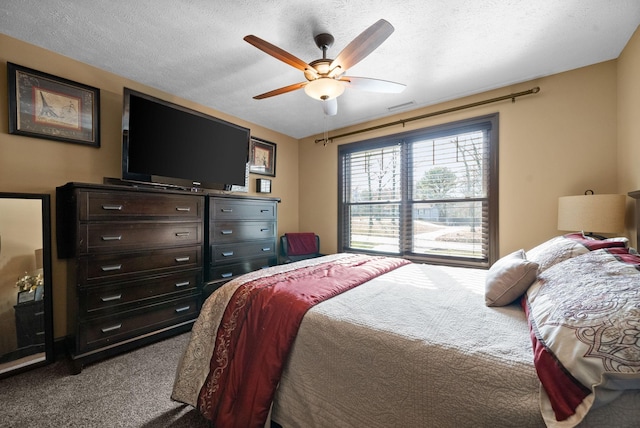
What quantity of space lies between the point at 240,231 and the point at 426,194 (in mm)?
2394

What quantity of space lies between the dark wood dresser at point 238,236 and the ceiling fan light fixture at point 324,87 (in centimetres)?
154

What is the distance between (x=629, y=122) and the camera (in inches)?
83.7

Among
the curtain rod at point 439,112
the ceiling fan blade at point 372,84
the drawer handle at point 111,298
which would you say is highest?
the curtain rod at point 439,112

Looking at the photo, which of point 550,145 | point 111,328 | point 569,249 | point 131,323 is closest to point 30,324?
point 111,328

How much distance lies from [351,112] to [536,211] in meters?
2.40

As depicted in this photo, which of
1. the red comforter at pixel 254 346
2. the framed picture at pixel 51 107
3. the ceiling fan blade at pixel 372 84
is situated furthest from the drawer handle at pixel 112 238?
the ceiling fan blade at pixel 372 84

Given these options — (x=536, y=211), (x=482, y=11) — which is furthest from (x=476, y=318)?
(x=536, y=211)

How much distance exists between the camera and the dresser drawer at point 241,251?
289 centimetres

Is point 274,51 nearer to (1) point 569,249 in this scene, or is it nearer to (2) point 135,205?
(2) point 135,205

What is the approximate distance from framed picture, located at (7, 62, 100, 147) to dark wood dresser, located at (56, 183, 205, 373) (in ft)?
1.66

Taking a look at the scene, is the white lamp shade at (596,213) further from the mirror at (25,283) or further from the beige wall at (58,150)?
the mirror at (25,283)

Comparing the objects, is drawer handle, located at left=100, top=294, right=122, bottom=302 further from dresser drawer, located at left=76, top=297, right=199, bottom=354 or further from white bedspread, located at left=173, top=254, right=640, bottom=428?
white bedspread, located at left=173, top=254, right=640, bottom=428

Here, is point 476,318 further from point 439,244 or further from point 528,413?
point 439,244

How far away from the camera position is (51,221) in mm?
2256
